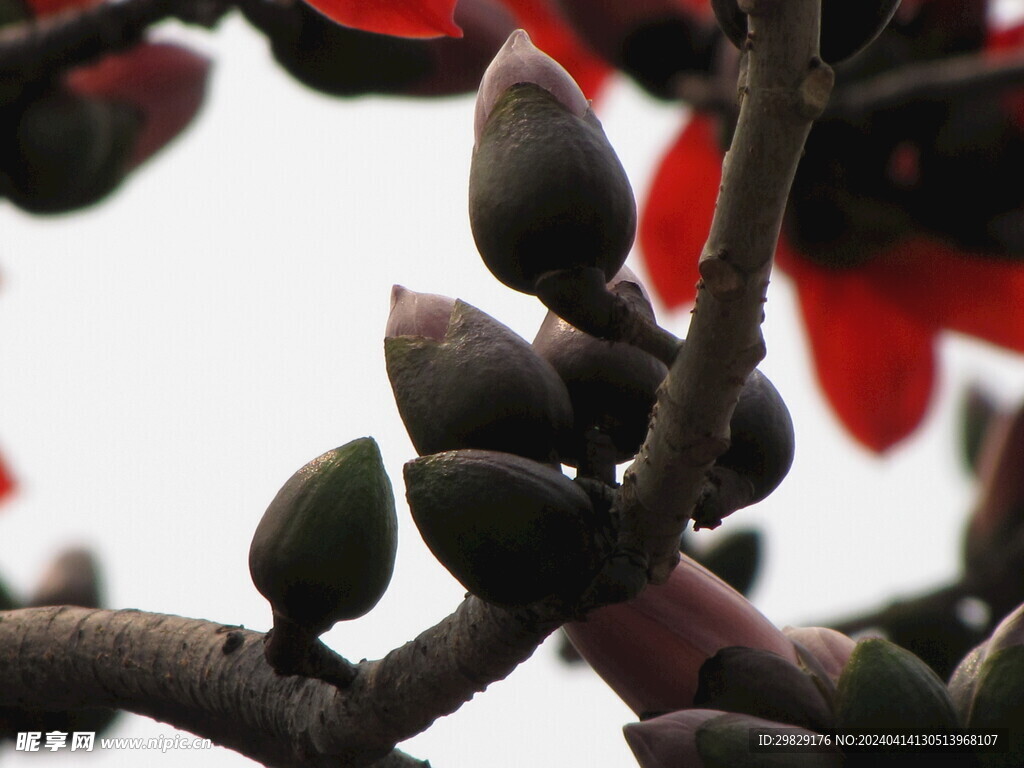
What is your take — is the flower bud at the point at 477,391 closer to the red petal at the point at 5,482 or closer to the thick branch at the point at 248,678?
the thick branch at the point at 248,678

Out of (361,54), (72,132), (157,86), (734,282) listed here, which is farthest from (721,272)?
(157,86)

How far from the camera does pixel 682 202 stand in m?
1.55

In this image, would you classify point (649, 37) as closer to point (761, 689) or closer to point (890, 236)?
point (890, 236)

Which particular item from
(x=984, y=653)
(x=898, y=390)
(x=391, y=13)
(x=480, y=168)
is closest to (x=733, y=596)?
(x=984, y=653)

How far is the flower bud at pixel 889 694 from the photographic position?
0.61 metres

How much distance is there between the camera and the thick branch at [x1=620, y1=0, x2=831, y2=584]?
0.46m

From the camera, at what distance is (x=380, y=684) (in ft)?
2.06

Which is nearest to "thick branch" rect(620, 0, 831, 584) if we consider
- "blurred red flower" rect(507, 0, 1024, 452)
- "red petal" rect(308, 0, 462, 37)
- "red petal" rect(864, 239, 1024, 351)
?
"red petal" rect(308, 0, 462, 37)

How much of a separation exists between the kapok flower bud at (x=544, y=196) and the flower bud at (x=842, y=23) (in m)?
0.08

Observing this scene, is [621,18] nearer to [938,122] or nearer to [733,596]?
[938,122]

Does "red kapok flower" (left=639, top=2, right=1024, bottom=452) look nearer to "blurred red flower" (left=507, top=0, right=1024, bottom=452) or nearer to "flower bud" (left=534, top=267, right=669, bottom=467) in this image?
"blurred red flower" (left=507, top=0, right=1024, bottom=452)

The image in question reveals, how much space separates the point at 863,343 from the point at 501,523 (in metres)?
1.03

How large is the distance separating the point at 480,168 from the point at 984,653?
13.6 inches

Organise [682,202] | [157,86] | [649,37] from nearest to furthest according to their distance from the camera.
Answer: [157,86]
[649,37]
[682,202]
